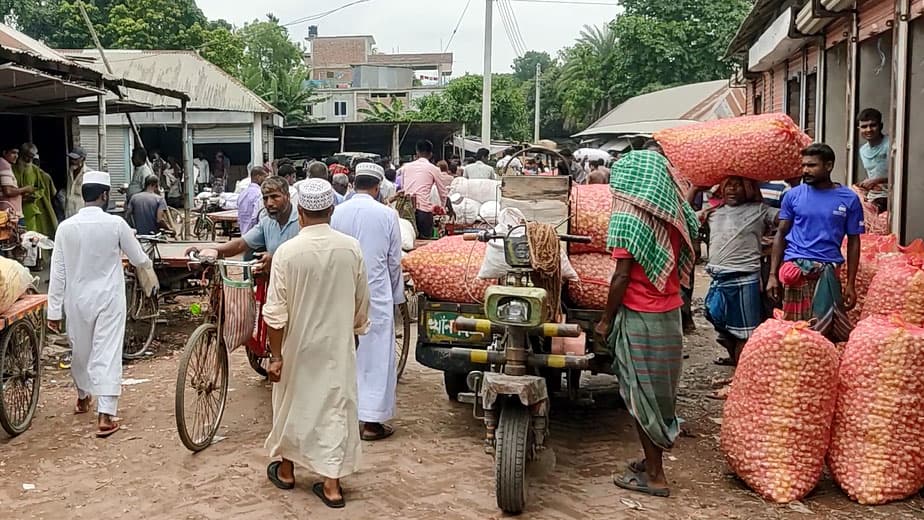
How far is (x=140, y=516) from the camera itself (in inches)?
180

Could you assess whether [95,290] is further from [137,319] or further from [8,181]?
[8,181]

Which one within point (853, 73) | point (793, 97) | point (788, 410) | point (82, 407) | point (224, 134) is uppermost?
point (224, 134)

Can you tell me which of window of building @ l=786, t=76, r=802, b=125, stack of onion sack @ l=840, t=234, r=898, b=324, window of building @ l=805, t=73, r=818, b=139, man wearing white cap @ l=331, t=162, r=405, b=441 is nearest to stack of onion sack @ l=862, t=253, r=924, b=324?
stack of onion sack @ l=840, t=234, r=898, b=324

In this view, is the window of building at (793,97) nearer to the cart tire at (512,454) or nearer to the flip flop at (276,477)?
the cart tire at (512,454)

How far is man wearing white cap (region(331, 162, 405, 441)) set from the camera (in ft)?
19.0

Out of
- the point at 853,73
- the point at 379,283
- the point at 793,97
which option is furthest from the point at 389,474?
the point at 793,97

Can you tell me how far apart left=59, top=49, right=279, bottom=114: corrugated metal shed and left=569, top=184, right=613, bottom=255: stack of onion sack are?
62.5ft

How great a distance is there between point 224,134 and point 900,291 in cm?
2314

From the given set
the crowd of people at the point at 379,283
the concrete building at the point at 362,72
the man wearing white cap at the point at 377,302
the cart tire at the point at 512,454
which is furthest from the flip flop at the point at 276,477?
the concrete building at the point at 362,72

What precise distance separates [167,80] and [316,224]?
2160cm

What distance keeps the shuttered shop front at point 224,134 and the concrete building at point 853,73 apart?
15658 mm

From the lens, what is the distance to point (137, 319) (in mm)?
8250

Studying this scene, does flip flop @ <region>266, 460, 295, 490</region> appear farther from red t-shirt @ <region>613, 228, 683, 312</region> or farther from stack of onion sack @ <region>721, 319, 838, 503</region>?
stack of onion sack @ <region>721, 319, 838, 503</region>

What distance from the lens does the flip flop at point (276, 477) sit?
486cm
